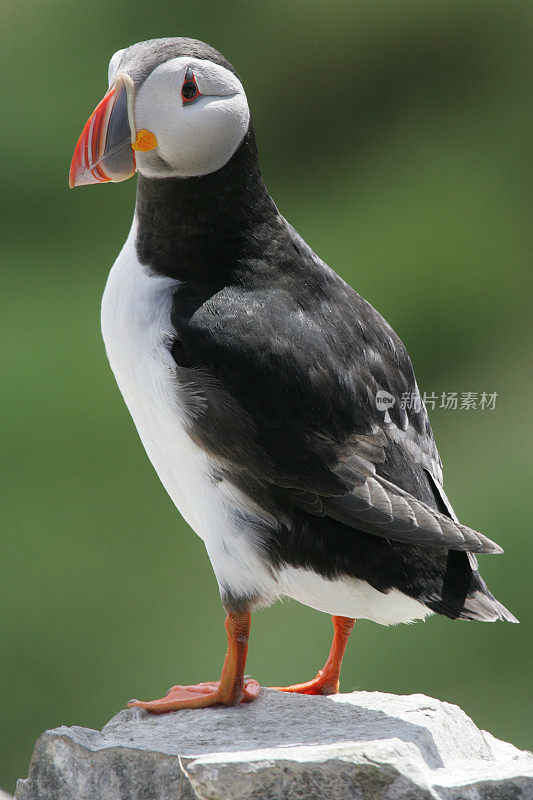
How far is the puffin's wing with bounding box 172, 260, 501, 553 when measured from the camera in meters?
2.56

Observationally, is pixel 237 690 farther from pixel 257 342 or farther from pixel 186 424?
pixel 257 342

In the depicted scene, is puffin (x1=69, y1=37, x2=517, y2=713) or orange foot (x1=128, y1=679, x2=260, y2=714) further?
orange foot (x1=128, y1=679, x2=260, y2=714)

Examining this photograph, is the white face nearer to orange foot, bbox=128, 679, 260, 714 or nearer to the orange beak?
the orange beak

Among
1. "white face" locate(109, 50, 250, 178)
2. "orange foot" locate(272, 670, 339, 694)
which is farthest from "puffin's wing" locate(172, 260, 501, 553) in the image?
"orange foot" locate(272, 670, 339, 694)

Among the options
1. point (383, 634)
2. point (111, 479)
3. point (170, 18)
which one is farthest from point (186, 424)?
point (170, 18)

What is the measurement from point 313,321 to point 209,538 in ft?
2.03

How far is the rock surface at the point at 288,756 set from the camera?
2395mm

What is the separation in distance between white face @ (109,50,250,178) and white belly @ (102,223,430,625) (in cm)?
30

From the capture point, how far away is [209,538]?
108 inches

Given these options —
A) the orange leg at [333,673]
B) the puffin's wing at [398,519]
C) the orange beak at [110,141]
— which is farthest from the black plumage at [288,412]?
the orange leg at [333,673]

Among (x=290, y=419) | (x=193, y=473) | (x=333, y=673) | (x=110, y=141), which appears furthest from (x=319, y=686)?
(x=110, y=141)

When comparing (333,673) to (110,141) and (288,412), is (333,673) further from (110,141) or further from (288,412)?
(110,141)

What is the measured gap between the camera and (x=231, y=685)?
111 inches

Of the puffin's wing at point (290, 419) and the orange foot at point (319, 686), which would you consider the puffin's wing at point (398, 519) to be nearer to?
the puffin's wing at point (290, 419)
